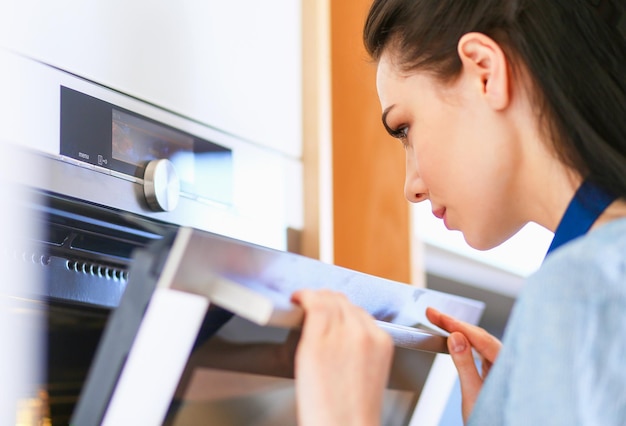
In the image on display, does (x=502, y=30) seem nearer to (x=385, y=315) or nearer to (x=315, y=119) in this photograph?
(x=385, y=315)

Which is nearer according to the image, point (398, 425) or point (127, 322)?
point (127, 322)

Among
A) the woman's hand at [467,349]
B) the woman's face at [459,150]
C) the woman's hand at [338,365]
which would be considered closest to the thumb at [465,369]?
the woman's hand at [467,349]

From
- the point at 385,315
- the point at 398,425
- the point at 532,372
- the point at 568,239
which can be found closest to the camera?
the point at 532,372

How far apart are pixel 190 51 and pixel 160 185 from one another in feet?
0.61

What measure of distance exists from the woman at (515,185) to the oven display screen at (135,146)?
23 cm

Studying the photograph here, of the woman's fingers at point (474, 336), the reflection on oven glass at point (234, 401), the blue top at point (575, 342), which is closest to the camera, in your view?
the blue top at point (575, 342)

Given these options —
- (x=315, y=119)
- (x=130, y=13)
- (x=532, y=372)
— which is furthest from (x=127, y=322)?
(x=315, y=119)

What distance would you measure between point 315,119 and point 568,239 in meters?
0.49

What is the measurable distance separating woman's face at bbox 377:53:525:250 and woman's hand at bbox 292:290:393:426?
199mm

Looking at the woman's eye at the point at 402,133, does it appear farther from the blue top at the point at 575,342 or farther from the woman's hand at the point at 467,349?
the blue top at the point at 575,342

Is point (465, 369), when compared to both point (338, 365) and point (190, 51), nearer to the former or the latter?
point (338, 365)

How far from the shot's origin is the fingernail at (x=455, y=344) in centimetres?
94

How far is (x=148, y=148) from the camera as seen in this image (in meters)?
0.93

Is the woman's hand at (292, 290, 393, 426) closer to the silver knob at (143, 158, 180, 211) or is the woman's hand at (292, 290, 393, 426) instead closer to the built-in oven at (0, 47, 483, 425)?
the built-in oven at (0, 47, 483, 425)
